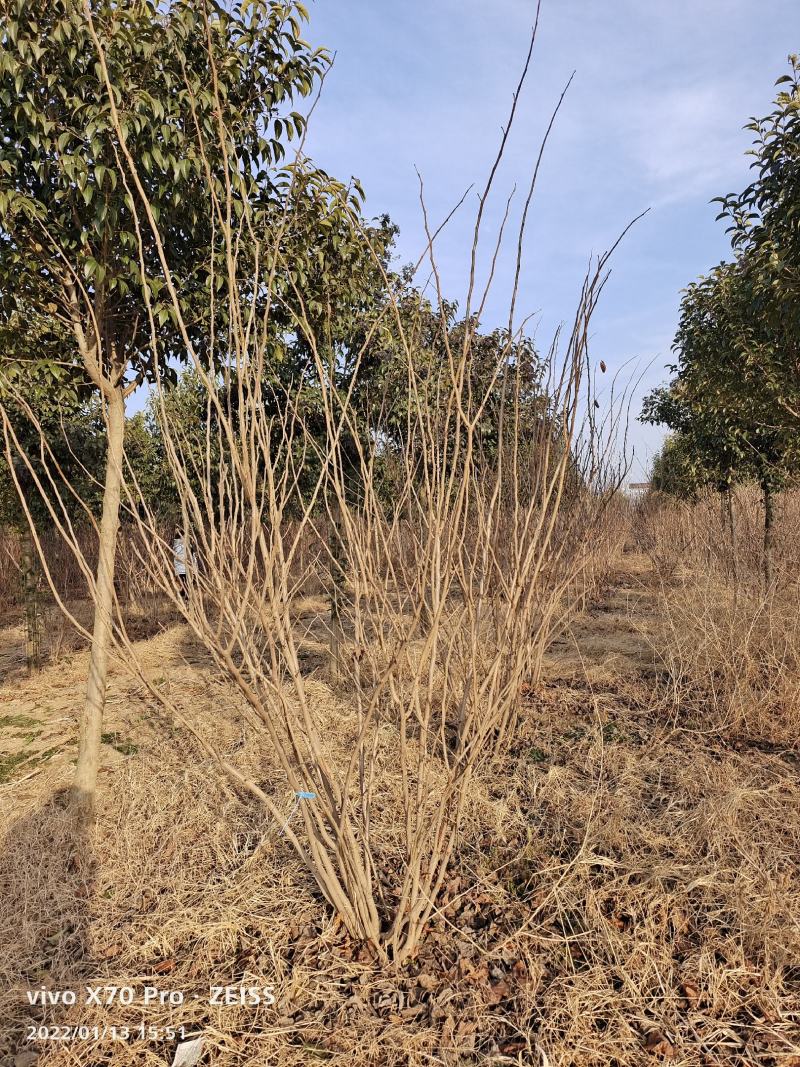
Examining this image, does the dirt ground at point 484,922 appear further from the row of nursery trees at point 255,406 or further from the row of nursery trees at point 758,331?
the row of nursery trees at point 758,331

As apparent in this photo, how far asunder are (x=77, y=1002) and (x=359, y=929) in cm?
81

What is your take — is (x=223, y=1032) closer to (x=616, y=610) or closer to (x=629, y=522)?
(x=616, y=610)

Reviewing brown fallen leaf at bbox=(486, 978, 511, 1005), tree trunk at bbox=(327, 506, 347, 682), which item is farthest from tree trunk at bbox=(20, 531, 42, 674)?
brown fallen leaf at bbox=(486, 978, 511, 1005)

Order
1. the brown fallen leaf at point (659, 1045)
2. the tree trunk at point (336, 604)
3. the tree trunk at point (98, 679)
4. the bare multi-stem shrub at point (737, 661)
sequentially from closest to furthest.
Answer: the brown fallen leaf at point (659, 1045) < the tree trunk at point (336, 604) < the tree trunk at point (98, 679) < the bare multi-stem shrub at point (737, 661)

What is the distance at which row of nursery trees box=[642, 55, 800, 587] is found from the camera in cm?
303

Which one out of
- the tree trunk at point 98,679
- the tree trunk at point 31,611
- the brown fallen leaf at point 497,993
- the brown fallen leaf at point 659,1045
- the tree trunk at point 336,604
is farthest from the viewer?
the tree trunk at point 31,611

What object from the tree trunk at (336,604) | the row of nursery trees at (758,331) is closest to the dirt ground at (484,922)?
the tree trunk at (336,604)

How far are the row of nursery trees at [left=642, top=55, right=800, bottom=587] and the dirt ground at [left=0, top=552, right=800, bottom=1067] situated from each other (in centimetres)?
226

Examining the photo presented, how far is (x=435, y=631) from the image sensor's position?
50.4 inches

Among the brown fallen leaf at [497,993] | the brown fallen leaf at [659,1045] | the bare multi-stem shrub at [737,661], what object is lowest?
the brown fallen leaf at [659,1045]

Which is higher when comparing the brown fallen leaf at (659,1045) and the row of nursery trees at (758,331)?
the row of nursery trees at (758,331)

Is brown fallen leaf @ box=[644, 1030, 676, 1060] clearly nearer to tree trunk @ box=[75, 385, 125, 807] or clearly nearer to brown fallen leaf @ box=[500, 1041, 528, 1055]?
brown fallen leaf @ box=[500, 1041, 528, 1055]

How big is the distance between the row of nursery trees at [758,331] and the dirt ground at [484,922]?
2.26 meters

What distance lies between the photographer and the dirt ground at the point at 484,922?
141 centimetres
